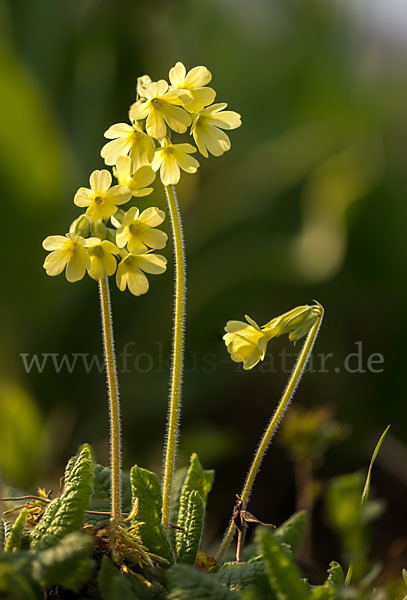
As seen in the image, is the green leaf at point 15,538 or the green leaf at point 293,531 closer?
the green leaf at point 15,538

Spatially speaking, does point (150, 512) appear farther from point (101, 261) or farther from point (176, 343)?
point (101, 261)

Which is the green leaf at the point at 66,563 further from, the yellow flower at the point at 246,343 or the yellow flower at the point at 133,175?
the yellow flower at the point at 133,175

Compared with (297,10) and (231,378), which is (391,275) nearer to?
(231,378)

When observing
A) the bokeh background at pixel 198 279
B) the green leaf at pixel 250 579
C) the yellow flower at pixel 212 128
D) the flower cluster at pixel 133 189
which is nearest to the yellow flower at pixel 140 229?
the flower cluster at pixel 133 189

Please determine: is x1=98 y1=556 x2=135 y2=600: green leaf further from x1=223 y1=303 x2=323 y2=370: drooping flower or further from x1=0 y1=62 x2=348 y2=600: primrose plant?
x1=223 y1=303 x2=323 y2=370: drooping flower

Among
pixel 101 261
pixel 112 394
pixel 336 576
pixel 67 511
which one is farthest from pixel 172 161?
pixel 336 576

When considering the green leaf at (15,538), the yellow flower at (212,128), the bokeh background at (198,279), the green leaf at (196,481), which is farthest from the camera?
the bokeh background at (198,279)

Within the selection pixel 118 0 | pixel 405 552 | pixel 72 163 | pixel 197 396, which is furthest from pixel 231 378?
pixel 118 0
